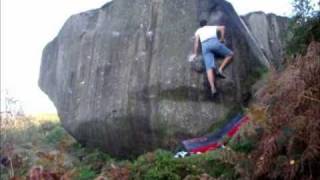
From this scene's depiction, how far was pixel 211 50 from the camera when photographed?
44.9ft

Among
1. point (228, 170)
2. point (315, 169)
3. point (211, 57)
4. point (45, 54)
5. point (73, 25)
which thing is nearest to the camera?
point (315, 169)

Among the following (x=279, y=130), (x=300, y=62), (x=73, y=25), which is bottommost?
(x=279, y=130)

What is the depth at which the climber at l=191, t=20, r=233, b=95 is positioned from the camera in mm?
13508

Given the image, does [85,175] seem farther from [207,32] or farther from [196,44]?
[207,32]

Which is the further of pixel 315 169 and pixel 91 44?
pixel 91 44

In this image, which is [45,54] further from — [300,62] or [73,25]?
[300,62]

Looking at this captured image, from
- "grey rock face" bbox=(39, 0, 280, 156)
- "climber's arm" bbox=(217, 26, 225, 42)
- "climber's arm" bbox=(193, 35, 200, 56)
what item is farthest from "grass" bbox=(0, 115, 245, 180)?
"climber's arm" bbox=(217, 26, 225, 42)

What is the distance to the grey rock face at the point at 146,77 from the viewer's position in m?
13.9

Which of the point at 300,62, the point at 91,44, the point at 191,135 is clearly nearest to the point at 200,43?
the point at 191,135

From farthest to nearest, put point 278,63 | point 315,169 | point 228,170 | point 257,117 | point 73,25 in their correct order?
point 73,25
point 278,63
point 228,170
point 257,117
point 315,169

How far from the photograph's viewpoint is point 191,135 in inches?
539

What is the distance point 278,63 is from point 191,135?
124 inches

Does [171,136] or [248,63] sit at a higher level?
[248,63]

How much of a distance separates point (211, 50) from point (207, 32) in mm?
419
